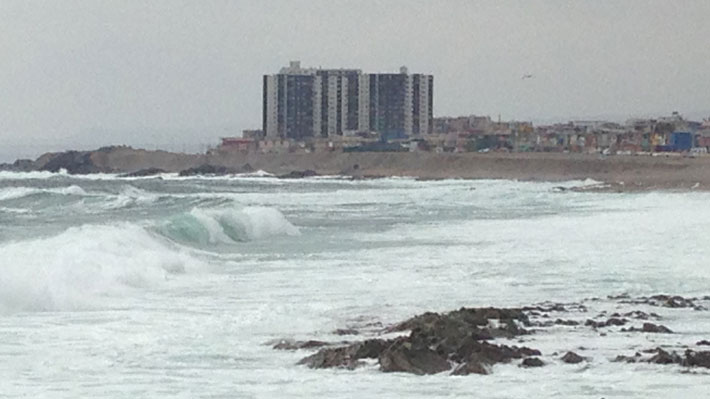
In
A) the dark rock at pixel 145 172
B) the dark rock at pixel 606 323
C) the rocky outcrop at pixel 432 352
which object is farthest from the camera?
the dark rock at pixel 145 172

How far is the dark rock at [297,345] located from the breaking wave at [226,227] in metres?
12.9

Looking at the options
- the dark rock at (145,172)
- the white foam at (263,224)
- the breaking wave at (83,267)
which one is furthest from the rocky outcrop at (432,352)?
the dark rock at (145,172)

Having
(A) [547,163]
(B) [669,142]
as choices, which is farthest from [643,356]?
(B) [669,142]

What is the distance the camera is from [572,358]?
31.5ft

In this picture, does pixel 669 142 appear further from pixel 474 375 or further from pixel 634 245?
pixel 474 375

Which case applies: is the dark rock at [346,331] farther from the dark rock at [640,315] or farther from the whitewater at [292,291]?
the dark rock at [640,315]

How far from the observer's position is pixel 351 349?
9836 millimetres

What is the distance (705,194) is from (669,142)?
67.6m

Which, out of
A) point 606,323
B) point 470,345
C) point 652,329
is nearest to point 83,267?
point 606,323

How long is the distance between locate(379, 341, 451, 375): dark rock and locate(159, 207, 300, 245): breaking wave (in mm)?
14214

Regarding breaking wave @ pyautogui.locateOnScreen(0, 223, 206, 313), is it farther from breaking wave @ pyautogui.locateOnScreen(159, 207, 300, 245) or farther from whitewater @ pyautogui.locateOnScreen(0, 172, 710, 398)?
breaking wave @ pyautogui.locateOnScreen(159, 207, 300, 245)

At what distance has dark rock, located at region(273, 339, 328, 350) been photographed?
1042 cm

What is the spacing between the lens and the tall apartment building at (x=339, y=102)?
465 ft

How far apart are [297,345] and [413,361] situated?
4.85 feet
